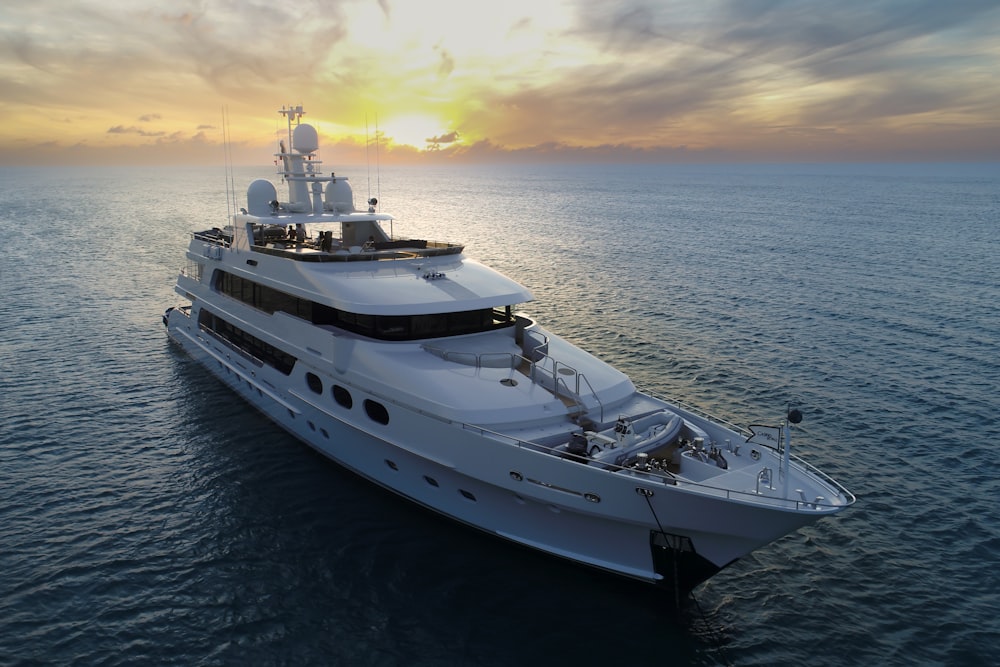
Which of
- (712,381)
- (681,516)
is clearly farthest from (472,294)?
(712,381)

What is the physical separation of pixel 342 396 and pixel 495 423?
532 centimetres

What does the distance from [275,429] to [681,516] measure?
577 inches

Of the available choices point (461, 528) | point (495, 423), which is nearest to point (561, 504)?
point (495, 423)

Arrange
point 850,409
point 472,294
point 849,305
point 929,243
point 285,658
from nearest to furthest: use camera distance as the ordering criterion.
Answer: point 285,658 < point 472,294 < point 850,409 < point 849,305 < point 929,243

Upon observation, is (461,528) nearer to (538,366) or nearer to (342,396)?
(538,366)

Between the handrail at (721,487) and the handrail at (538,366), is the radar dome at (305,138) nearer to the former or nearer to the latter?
the handrail at (538,366)

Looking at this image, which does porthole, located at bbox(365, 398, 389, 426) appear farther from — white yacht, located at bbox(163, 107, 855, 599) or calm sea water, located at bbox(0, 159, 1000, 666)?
calm sea water, located at bbox(0, 159, 1000, 666)

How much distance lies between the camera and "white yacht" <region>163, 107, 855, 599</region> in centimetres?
1231

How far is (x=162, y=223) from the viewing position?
79.5 m

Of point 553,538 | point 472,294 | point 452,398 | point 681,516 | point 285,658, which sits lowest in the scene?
point 285,658

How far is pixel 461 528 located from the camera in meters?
15.3

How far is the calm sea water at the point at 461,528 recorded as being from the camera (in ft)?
40.1

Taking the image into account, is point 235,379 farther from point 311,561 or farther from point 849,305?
point 849,305

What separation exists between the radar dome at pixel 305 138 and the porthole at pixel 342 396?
1355 centimetres
